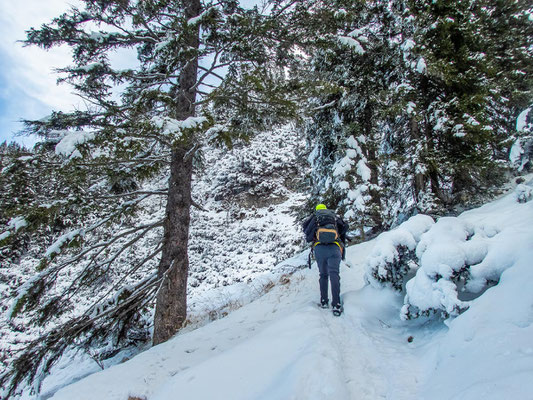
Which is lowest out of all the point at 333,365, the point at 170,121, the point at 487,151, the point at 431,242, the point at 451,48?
the point at 333,365

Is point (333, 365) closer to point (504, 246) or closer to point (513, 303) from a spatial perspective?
point (513, 303)

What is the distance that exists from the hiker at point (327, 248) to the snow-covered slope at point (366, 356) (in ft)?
1.02

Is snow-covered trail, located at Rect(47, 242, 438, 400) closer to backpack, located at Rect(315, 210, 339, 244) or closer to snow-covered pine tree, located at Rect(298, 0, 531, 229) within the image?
backpack, located at Rect(315, 210, 339, 244)

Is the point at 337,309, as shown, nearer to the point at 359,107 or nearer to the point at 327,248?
the point at 327,248

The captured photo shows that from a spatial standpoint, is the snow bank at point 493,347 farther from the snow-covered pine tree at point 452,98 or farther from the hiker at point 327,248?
the snow-covered pine tree at point 452,98

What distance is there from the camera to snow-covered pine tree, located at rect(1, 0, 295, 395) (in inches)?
172

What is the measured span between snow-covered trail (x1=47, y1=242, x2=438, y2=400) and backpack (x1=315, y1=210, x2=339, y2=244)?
114cm

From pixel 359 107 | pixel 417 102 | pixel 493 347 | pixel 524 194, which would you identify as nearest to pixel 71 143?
pixel 493 347

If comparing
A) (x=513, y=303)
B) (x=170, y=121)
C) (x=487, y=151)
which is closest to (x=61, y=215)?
(x=170, y=121)

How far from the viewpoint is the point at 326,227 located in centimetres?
463

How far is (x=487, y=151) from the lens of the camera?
693cm

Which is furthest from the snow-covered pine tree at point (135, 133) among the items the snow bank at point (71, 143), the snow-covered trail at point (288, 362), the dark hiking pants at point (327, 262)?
the dark hiking pants at point (327, 262)

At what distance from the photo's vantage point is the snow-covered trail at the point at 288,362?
2.57 meters

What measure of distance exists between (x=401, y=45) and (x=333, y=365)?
8350 mm
